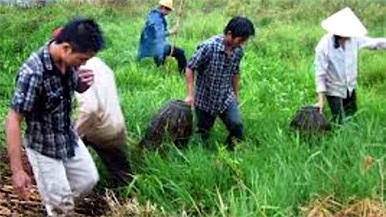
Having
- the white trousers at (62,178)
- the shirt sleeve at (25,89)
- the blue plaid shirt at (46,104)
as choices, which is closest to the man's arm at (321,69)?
the white trousers at (62,178)

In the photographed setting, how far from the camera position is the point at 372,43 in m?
6.44

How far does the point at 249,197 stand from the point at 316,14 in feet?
35.6

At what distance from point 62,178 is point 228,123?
6.93 feet

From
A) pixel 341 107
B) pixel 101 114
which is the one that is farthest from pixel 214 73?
pixel 101 114

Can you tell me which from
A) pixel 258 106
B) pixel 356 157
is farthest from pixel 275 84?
pixel 356 157

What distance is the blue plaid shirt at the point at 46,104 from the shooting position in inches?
160

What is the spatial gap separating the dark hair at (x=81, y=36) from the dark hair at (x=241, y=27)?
1787mm

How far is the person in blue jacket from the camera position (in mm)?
10273

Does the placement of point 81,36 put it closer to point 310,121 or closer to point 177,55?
point 310,121

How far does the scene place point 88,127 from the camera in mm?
4941

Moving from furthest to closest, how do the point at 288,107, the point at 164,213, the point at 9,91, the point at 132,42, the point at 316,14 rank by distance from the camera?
1. the point at 316,14
2. the point at 132,42
3. the point at 9,91
4. the point at 288,107
5. the point at 164,213

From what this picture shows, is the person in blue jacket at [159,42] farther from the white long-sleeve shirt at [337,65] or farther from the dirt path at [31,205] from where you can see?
the dirt path at [31,205]

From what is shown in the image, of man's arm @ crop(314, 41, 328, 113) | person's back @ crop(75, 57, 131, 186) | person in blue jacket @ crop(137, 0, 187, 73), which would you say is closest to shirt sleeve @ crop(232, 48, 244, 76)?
man's arm @ crop(314, 41, 328, 113)

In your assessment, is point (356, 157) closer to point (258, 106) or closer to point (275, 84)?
point (258, 106)
